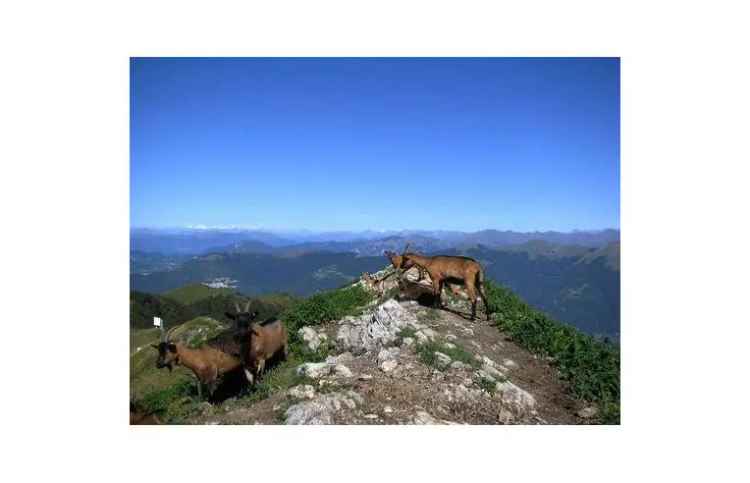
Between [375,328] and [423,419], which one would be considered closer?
[423,419]

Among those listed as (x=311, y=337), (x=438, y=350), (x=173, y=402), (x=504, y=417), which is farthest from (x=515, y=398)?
(x=173, y=402)

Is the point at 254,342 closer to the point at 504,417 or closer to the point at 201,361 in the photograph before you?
the point at 201,361

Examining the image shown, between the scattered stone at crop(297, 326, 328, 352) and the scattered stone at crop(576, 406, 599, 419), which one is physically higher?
the scattered stone at crop(297, 326, 328, 352)

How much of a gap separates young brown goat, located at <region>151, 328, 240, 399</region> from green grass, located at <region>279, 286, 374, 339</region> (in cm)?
157

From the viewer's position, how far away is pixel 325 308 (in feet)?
25.7

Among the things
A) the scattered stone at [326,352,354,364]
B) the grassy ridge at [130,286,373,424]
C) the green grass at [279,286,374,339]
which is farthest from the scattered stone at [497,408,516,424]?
the green grass at [279,286,374,339]

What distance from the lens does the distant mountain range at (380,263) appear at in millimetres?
6473

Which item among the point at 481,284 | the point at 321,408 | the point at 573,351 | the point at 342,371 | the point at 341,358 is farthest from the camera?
the point at 481,284

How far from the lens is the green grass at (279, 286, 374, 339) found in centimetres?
765

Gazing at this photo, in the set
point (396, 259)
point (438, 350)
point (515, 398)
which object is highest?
point (396, 259)

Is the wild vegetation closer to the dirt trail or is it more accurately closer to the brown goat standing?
the dirt trail

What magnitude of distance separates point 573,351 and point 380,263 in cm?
398

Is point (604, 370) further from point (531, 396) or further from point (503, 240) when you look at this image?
point (503, 240)
